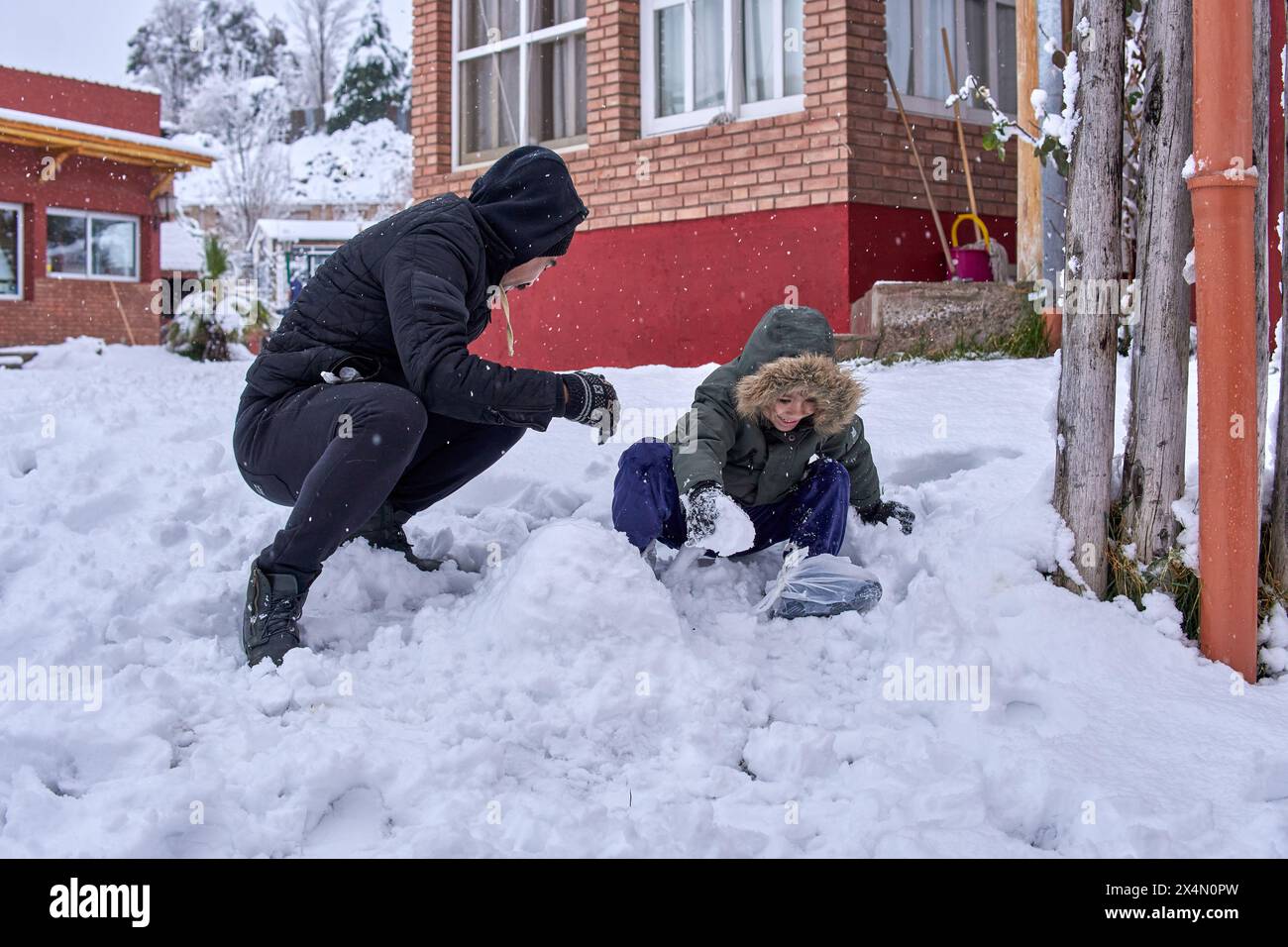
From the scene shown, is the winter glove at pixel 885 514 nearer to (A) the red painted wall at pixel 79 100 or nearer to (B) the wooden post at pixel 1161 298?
(B) the wooden post at pixel 1161 298

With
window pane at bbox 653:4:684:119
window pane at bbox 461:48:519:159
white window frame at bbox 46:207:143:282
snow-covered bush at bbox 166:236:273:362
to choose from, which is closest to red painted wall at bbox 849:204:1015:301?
window pane at bbox 653:4:684:119

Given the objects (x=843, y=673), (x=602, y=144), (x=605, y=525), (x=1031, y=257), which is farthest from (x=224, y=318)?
(x=843, y=673)

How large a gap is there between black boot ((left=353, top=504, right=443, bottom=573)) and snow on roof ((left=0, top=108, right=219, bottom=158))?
16.2 meters

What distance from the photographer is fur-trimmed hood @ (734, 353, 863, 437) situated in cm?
331

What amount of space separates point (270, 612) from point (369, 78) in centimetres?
5605

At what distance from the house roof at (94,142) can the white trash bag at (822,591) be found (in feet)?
56.0

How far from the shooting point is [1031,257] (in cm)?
671


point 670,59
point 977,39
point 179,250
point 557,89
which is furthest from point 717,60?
point 179,250

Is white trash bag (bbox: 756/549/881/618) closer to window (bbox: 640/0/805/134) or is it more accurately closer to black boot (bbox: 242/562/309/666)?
black boot (bbox: 242/562/309/666)

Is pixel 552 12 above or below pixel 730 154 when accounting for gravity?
above

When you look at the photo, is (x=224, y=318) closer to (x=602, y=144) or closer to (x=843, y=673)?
(x=602, y=144)

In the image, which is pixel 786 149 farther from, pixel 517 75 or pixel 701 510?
pixel 701 510

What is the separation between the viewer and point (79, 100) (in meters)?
19.9

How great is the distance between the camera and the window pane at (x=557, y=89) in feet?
29.6
